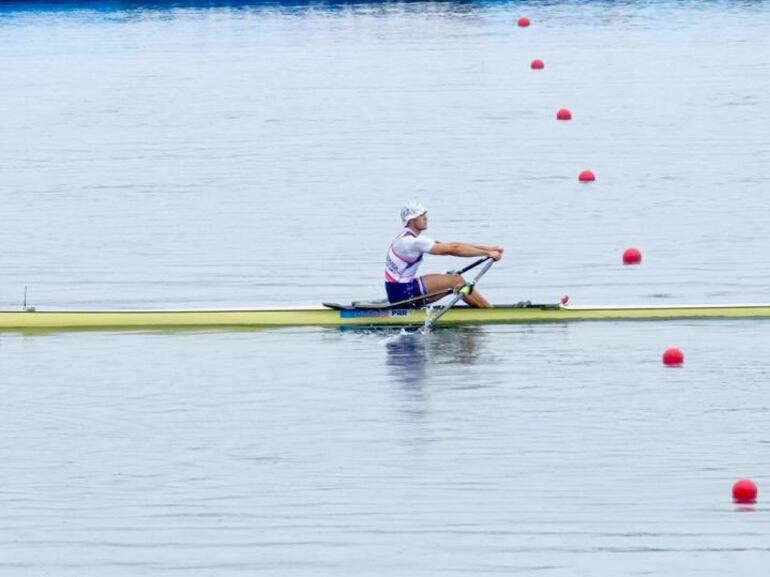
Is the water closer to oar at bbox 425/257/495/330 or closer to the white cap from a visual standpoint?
oar at bbox 425/257/495/330

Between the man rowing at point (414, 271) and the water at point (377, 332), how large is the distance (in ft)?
1.45

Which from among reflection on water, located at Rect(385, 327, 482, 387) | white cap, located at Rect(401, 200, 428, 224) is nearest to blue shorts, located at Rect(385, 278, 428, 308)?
reflection on water, located at Rect(385, 327, 482, 387)

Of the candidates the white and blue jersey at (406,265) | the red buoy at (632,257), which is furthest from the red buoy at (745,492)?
the red buoy at (632,257)

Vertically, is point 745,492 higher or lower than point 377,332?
higher

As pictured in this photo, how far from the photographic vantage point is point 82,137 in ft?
116

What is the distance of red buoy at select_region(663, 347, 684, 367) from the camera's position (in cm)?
1858

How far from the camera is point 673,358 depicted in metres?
18.6

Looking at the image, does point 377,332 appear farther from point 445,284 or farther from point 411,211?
point 411,211

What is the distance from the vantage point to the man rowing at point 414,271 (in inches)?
779

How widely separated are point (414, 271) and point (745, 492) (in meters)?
6.22

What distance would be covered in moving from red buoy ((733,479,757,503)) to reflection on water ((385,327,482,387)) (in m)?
4.29

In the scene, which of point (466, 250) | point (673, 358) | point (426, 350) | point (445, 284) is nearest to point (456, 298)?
point (445, 284)

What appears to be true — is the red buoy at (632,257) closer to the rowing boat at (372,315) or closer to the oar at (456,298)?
the rowing boat at (372,315)

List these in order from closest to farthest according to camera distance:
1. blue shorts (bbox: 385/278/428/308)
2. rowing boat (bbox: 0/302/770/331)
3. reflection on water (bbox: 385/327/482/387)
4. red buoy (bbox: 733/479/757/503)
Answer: red buoy (bbox: 733/479/757/503) < reflection on water (bbox: 385/327/482/387) < blue shorts (bbox: 385/278/428/308) < rowing boat (bbox: 0/302/770/331)
